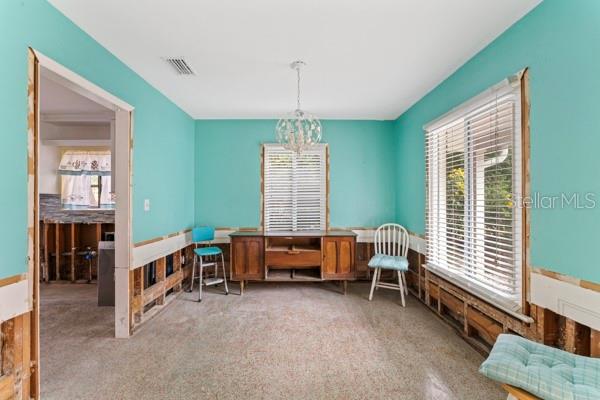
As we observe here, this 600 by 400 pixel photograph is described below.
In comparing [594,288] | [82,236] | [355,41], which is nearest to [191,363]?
[594,288]

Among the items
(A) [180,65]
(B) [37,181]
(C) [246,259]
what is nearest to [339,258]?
(C) [246,259]

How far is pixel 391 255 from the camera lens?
4.44 m

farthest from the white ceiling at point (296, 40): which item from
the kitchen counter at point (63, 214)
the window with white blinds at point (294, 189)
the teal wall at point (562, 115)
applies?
the kitchen counter at point (63, 214)

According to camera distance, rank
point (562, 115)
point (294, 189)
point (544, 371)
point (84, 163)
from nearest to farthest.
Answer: point (544, 371)
point (562, 115)
point (294, 189)
point (84, 163)

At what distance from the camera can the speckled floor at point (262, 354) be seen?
2092 millimetres

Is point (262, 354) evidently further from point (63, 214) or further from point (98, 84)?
point (63, 214)

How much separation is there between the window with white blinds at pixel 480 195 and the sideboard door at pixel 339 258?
1.03 metres

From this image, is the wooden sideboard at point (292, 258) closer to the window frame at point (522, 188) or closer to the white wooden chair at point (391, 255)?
the white wooden chair at point (391, 255)

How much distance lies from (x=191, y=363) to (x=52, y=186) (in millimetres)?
4344

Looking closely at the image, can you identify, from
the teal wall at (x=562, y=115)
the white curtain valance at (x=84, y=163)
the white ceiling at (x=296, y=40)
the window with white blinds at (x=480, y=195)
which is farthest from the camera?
the white curtain valance at (x=84, y=163)

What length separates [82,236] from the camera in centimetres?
499

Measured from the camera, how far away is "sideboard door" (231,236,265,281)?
4.14 meters

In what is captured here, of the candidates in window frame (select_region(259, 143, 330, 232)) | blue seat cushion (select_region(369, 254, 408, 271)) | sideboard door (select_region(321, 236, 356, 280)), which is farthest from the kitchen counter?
blue seat cushion (select_region(369, 254, 408, 271))

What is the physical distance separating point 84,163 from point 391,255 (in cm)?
530
